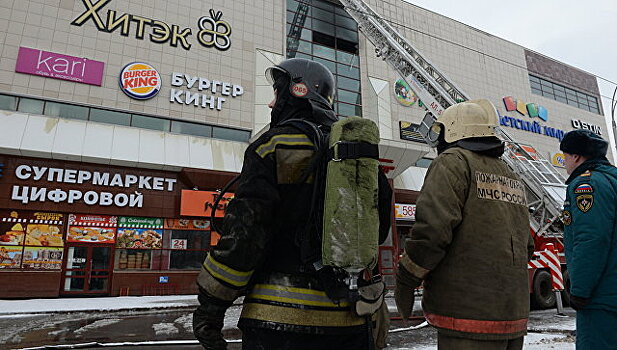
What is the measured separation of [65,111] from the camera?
14312mm

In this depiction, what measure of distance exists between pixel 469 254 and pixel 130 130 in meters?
15.3

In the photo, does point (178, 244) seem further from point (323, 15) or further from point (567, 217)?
point (323, 15)

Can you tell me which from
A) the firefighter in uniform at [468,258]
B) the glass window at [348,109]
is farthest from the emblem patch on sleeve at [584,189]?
the glass window at [348,109]

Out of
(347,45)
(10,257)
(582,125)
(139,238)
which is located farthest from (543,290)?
(582,125)

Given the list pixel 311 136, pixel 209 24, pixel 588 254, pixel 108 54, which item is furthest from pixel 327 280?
pixel 209 24

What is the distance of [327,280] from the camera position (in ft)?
5.66

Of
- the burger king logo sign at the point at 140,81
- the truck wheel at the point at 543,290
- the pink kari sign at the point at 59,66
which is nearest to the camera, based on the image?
the truck wheel at the point at 543,290

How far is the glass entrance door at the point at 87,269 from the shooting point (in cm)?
1320

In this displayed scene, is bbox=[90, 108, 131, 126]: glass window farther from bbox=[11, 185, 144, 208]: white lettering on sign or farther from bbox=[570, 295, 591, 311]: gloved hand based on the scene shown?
bbox=[570, 295, 591, 311]: gloved hand

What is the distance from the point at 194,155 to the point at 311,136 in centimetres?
1437

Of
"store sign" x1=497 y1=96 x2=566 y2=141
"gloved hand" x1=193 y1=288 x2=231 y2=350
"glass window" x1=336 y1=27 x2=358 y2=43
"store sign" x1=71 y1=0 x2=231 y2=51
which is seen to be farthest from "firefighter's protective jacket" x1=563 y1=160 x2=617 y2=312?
"store sign" x1=497 y1=96 x2=566 y2=141

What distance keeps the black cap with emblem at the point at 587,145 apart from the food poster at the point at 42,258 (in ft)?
49.6

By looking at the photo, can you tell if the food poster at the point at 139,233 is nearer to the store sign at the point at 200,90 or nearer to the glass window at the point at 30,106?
the glass window at the point at 30,106

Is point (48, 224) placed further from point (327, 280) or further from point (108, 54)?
point (327, 280)
